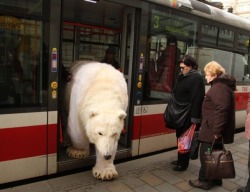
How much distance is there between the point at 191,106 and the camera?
459 cm

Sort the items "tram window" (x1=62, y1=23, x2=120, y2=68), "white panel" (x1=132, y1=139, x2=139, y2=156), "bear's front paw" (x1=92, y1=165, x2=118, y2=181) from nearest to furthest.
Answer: "bear's front paw" (x1=92, y1=165, x2=118, y2=181) → "white panel" (x1=132, y1=139, x2=139, y2=156) → "tram window" (x1=62, y1=23, x2=120, y2=68)

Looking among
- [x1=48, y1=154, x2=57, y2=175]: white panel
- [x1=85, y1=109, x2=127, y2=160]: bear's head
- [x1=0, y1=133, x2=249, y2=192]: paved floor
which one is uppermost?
[x1=85, y1=109, x2=127, y2=160]: bear's head

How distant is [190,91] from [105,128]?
5.23 feet

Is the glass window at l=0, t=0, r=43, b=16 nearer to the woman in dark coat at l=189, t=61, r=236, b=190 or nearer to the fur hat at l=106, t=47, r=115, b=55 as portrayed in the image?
the fur hat at l=106, t=47, r=115, b=55

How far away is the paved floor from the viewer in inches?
160

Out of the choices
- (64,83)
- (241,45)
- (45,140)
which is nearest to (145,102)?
(64,83)

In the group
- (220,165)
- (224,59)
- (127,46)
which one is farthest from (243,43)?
(220,165)

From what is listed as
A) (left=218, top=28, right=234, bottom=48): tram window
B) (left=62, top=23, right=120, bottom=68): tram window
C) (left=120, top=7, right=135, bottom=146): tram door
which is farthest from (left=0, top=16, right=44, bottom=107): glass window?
(left=218, top=28, right=234, bottom=48): tram window

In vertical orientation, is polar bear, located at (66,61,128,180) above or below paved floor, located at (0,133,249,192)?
above

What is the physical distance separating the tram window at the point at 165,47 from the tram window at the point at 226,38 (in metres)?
0.92

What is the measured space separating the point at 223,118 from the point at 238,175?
1665 millimetres

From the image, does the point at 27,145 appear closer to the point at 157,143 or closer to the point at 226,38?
the point at 157,143

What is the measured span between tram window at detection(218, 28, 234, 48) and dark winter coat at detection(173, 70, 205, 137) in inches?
89.8

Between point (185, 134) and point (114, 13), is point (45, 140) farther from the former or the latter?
point (114, 13)
